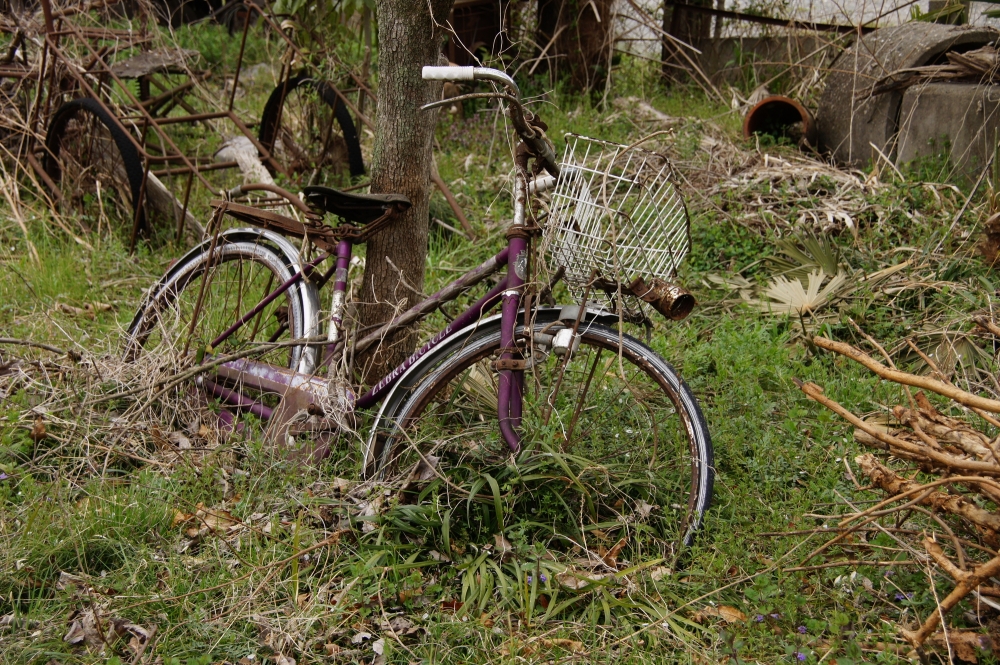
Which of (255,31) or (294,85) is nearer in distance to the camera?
(294,85)

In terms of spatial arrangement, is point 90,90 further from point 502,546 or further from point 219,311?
point 502,546

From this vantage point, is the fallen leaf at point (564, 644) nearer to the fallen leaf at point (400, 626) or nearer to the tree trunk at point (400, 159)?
the fallen leaf at point (400, 626)

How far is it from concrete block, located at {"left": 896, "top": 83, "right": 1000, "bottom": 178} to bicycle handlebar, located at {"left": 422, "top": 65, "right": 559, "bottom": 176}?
327cm

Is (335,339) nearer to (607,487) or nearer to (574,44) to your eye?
(607,487)

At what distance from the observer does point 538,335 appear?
2867 millimetres

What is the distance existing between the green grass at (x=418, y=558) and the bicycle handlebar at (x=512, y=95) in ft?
3.47

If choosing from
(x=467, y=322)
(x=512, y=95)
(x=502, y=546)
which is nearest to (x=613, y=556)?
(x=502, y=546)

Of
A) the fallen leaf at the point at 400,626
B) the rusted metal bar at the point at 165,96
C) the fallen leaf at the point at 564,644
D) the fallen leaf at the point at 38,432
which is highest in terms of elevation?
the rusted metal bar at the point at 165,96

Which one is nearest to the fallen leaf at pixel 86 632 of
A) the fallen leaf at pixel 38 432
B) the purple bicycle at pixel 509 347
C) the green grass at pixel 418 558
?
the green grass at pixel 418 558

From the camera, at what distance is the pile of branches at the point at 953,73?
502 cm

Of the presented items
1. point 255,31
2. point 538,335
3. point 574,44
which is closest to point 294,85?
point 574,44

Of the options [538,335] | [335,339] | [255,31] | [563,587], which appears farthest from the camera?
[255,31]

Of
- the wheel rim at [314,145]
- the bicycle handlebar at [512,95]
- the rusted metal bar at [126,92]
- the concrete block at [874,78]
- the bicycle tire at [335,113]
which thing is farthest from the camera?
the wheel rim at [314,145]

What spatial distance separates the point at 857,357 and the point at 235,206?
236 cm
